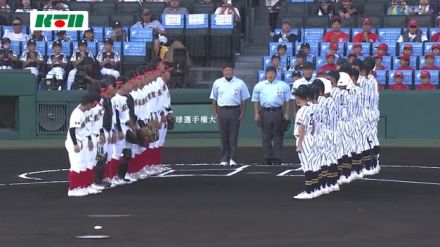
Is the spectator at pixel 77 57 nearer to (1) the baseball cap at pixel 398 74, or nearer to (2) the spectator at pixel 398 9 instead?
(1) the baseball cap at pixel 398 74

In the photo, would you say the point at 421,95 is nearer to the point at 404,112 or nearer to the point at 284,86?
the point at 404,112

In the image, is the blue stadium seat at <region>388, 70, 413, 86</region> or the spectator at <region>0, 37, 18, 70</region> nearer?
the blue stadium seat at <region>388, 70, 413, 86</region>

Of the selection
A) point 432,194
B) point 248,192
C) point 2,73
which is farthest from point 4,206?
point 2,73

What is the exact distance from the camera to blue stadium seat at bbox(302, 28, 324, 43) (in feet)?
96.3

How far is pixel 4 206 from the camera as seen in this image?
17.1 m

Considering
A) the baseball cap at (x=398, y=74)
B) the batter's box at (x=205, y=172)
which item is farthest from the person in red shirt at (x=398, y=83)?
the batter's box at (x=205, y=172)

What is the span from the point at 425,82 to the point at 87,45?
732 centimetres

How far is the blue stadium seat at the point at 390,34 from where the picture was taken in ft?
95.5

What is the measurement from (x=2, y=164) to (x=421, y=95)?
358 inches

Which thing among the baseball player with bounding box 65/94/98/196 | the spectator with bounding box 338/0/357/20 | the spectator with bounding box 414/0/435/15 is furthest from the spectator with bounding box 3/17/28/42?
the baseball player with bounding box 65/94/98/196

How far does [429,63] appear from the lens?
1097 inches

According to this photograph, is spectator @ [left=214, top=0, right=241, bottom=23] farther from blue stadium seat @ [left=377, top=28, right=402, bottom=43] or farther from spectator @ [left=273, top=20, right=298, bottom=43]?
blue stadium seat @ [left=377, top=28, right=402, bottom=43]

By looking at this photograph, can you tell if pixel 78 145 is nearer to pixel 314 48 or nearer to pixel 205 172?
pixel 205 172

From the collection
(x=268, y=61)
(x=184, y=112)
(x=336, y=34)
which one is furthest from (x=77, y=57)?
(x=336, y=34)
